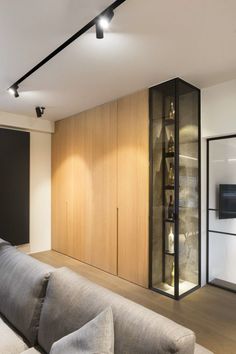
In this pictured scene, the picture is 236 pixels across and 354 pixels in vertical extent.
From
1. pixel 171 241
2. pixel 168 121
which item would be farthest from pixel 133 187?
pixel 168 121

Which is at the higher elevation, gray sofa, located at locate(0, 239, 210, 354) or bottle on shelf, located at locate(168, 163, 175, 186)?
bottle on shelf, located at locate(168, 163, 175, 186)

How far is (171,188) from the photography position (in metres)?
3.19

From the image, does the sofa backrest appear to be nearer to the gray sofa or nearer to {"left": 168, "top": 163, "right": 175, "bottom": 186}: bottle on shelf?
the gray sofa

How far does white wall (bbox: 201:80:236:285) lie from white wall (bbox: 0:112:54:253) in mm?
3113

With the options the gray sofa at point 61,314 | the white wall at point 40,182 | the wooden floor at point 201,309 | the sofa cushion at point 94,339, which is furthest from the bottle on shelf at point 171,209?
the white wall at point 40,182

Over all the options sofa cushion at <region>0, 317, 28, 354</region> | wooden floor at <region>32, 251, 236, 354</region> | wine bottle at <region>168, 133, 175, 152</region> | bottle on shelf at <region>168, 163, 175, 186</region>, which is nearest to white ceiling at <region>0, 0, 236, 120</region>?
wine bottle at <region>168, 133, 175, 152</region>

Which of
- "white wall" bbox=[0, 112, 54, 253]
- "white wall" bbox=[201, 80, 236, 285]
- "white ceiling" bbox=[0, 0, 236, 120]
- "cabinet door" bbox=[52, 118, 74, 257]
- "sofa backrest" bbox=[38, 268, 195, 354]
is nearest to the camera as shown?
"sofa backrest" bbox=[38, 268, 195, 354]

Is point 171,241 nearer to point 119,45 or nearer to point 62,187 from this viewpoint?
point 119,45

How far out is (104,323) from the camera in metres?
1.19

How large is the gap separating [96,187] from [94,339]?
2.99 m

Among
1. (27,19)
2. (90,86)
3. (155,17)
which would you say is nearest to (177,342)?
(155,17)

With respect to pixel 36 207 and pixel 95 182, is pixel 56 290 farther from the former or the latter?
pixel 36 207

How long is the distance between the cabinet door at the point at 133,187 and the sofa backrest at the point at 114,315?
5.78ft

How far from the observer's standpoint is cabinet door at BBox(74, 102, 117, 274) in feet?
12.3
